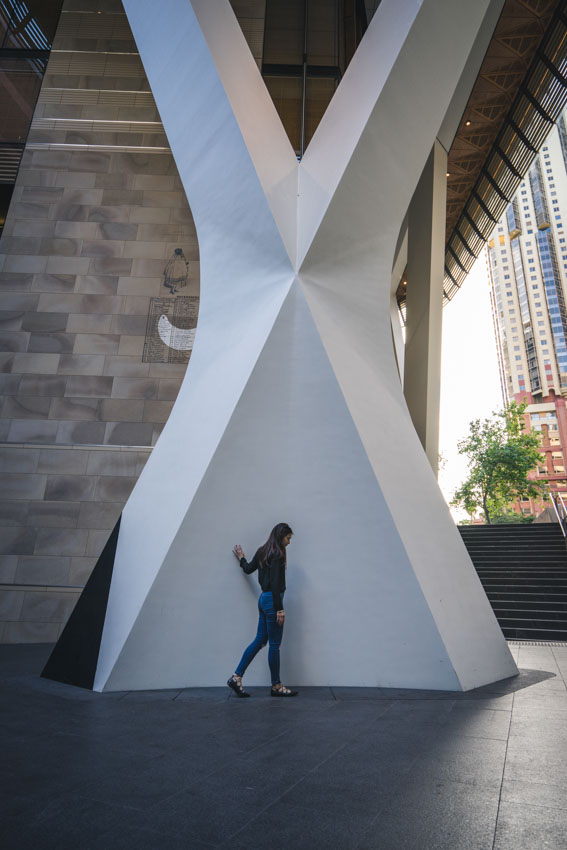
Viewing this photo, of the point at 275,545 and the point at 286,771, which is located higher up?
the point at 275,545

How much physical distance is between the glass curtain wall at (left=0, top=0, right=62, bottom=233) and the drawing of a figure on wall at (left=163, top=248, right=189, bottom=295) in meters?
4.17

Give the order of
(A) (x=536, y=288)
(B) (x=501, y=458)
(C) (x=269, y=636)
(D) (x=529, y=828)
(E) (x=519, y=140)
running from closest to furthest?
(D) (x=529, y=828)
(C) (x=269, y=636)
(E) (x=519, y=140)
(B) (x=501, y=458)
(A) (x=536, y=288)

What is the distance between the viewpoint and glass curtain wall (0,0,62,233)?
10422mm

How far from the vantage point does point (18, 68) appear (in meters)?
10.9

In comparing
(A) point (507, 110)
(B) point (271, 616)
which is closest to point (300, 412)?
(B) point (271, 616)

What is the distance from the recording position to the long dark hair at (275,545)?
4301mm

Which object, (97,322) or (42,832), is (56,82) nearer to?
(97,322)

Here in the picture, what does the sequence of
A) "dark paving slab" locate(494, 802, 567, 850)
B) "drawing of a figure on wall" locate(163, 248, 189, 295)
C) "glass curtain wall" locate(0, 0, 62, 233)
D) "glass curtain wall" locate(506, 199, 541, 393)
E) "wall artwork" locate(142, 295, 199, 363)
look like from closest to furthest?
"dark paving slab" locate(494, 802, 567, 850) → "wall artwork" locate(142, 295, 199, 363) → "drawing of a figure on wall" locate(163, 248, 189, 295) → "glass curtain wall" locate(0, 0, 62, 233) → "glass curtain wall" locate(506, 199, 541, 393)

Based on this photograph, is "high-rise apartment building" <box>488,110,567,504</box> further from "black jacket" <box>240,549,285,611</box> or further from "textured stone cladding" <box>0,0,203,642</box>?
"black jacket" <box>240,549,285,611</box>

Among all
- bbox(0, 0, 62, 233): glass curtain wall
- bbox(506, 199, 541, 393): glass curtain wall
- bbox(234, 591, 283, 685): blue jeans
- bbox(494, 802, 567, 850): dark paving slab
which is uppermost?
bbox(506, 199, 541, 393): glass curtain wall

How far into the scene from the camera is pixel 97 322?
9.42 m

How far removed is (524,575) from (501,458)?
24.2 m

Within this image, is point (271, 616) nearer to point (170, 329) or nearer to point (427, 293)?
point (170, 329)

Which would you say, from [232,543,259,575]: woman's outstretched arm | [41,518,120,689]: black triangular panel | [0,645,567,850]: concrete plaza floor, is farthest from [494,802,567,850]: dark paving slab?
[41,518,120,689]: black triangular panel
